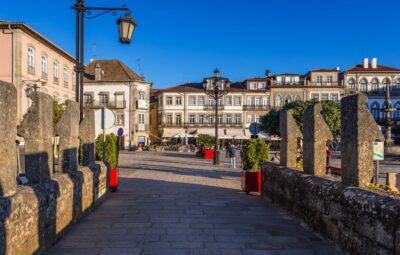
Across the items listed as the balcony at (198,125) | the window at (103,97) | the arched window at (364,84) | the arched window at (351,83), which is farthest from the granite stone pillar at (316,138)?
the arched window at (364,84)

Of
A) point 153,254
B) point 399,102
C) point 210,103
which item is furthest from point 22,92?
point 399,102

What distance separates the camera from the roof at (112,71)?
55.2 metres

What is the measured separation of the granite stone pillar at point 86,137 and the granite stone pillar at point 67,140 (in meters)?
1.86

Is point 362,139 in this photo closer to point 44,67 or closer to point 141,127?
point 44,67

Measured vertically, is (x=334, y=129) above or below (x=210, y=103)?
below

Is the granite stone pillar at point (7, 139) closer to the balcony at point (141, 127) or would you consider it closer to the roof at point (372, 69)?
the balcony at point (141, 127)

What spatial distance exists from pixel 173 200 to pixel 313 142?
436 centimetres

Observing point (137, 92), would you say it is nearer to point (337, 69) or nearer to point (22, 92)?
point (22, 92)

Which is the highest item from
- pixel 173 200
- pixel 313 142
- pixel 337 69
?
pixel 337 69

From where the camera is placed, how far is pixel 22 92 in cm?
3122

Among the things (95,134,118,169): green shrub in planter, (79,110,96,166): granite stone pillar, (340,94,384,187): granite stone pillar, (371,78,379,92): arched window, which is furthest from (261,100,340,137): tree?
(340,94,384,187): granite stone pillar

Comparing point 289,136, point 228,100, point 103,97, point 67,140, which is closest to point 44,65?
point 103,97

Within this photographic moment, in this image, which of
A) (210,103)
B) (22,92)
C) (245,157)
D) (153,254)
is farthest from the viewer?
(210,103)

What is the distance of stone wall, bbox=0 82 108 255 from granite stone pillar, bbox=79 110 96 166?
128 cm
